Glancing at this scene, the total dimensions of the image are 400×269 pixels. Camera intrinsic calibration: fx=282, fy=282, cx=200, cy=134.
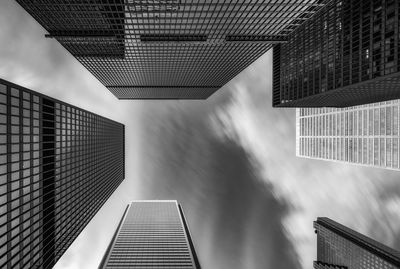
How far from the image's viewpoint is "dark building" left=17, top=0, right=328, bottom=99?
8706 centimetres

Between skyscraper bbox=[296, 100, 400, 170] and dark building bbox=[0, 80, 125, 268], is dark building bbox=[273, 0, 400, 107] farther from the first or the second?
dark building bbox=[0, 80, 125, 268]

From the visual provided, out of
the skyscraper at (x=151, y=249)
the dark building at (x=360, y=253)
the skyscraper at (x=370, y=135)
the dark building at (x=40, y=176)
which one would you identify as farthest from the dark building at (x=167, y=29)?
the dark building at (x=360, y=253)

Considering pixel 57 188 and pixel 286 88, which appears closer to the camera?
pixel 57 188

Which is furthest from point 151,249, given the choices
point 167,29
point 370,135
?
point 370,135

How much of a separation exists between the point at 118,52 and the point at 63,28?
27.6 m

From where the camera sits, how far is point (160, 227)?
199125mm

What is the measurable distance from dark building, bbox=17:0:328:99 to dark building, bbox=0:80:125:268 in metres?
32.0

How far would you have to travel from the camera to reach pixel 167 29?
104 metres

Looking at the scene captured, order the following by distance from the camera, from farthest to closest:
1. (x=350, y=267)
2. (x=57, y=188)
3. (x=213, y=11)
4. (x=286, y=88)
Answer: (x=350, y=267)
(x=286, y=88)
(x=213, y=11)
(x=57, y=188)

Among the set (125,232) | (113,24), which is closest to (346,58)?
(113,24)

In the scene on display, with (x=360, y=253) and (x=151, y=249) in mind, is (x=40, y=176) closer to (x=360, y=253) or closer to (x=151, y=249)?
(x=151, y=249)

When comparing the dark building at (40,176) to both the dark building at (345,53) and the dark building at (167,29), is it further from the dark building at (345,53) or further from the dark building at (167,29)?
the dark building at (345,53)

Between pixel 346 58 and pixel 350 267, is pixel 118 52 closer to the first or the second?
pixel 346 58

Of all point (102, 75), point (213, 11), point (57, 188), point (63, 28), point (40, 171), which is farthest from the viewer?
point (102, 75)
